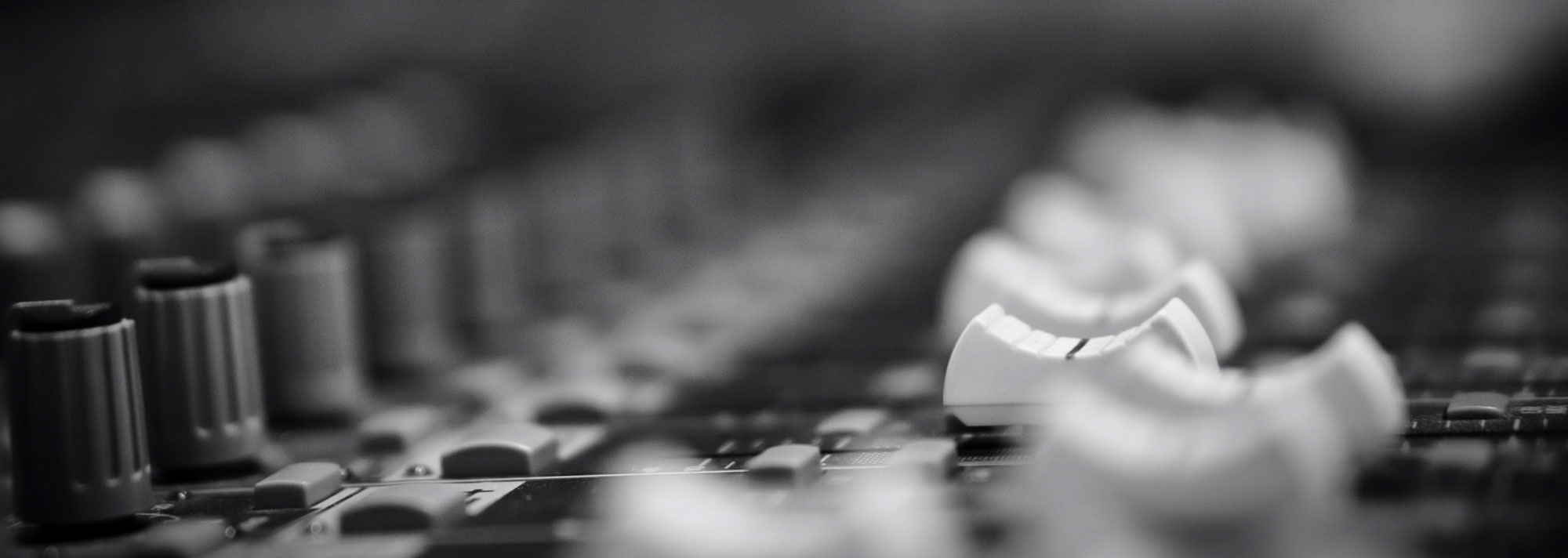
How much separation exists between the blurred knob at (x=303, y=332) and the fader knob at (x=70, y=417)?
2.04ft

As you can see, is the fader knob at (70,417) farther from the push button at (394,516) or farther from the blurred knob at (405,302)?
the blurred knob at (405,302)

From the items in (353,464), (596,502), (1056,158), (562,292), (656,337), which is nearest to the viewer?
(596,502)

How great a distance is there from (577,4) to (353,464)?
14.8 feet

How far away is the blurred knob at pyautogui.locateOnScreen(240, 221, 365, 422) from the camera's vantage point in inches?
88.6

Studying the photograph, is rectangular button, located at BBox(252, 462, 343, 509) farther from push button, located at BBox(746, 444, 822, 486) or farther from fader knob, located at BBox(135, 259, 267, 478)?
push button, located at BBox(746, 444, 822, 486)

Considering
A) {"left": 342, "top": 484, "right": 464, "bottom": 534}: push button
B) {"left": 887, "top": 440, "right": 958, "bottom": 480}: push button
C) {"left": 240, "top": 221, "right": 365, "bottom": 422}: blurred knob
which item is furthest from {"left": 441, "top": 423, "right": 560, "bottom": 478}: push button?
{"left": 240, "top": 221, "right": 365, "bottom": 422}: blurred knob

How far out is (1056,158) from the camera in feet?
18.1

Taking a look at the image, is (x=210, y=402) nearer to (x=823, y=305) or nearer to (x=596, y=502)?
(x=596, y=502)

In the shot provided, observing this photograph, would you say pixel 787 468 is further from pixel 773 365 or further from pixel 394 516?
pixel 773 365

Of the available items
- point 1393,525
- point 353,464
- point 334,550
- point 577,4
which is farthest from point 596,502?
point 577,4

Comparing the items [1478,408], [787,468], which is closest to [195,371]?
[787,468]

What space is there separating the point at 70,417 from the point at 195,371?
332 mm

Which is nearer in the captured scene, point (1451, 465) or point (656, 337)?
point (1451, 465)

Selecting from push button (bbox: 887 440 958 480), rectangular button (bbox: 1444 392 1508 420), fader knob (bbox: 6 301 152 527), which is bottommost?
rectangular button (bbox: 1444 392 1508 420)
